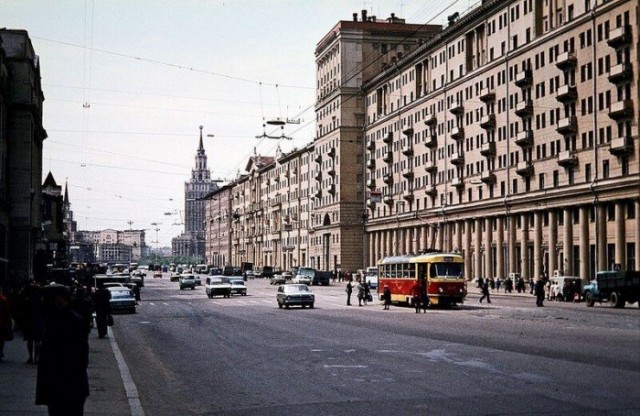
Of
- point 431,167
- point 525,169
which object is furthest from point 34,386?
point 431,167

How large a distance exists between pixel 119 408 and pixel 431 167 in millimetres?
86693

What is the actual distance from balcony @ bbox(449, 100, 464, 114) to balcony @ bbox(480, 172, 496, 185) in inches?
346

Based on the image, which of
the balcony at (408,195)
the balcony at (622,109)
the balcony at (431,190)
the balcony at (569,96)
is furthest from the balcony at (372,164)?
the balcony at (622,109)

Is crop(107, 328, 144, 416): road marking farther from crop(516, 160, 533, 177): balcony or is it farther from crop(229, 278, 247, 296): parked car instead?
crop(516, 160, 533, 177): balcony

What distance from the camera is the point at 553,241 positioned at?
7075 centimetres

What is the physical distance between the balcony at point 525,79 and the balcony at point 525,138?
12.5 ft

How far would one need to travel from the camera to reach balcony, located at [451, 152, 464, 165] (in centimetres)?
9141

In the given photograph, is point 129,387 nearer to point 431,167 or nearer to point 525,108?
point 525,108

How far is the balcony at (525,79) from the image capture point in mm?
72812

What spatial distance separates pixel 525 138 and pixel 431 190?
79.9 feet

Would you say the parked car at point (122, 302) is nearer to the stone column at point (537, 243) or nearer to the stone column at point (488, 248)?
the stone column at point (537, 243)

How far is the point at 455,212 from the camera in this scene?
9312 cm

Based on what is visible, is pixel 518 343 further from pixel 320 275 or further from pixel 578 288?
pixel 320 275

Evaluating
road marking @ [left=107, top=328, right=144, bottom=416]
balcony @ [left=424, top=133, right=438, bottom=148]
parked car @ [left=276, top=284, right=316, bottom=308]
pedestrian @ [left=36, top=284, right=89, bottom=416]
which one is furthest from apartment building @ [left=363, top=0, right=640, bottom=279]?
pedestrian @ [left=36, top=284, right=89, bottom=416]
